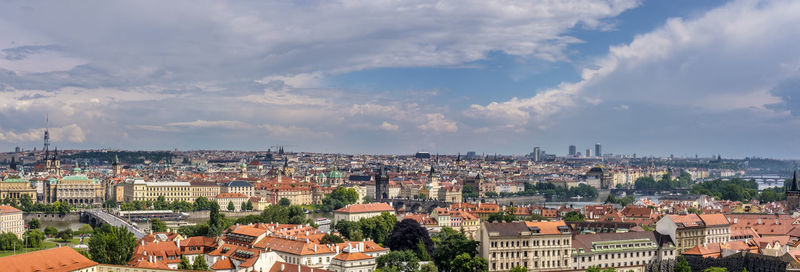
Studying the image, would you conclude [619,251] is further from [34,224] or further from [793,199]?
[34,224]

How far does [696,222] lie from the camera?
67.9 meters

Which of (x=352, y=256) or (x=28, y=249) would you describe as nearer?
(x=352, y=256)

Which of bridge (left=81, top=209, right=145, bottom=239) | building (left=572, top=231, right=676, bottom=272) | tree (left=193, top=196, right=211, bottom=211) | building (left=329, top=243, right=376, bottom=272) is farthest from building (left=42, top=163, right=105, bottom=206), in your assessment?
building (left=572, top=231, right=676, bottom=272)

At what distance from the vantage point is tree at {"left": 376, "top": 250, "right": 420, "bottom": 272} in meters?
55.3

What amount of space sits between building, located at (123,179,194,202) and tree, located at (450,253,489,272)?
9405 cm

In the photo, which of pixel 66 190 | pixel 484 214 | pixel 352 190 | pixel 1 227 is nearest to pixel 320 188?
pixel 352 190

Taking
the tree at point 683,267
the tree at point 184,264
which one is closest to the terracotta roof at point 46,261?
the tree at point 184,264

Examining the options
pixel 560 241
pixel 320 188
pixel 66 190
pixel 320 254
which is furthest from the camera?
pixel 320 188

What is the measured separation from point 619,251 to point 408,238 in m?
16.0

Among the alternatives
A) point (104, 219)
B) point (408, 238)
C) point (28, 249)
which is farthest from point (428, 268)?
point (104, 219)

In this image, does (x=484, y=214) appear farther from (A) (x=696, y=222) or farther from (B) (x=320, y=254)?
(B) (x=320, y=254)

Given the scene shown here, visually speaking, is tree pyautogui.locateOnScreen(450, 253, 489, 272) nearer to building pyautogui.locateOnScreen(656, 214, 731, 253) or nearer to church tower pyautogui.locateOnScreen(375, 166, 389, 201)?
building pyautogui.locateOnScreen(656, 214, 731, 253)

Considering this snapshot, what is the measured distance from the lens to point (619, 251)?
203 feet

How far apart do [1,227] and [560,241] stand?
62.0 m
